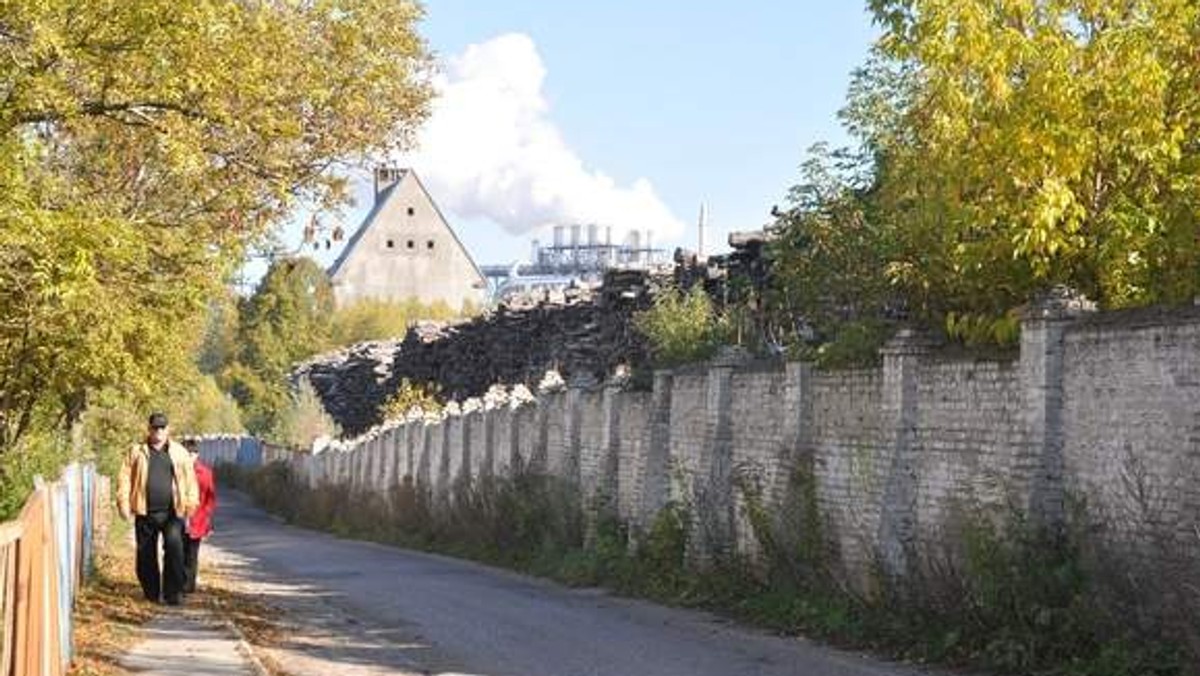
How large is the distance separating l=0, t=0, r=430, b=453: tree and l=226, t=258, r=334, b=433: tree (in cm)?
7485

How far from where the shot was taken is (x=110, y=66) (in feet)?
43.0

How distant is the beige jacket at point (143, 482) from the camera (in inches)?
648

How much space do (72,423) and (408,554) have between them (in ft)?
22.4

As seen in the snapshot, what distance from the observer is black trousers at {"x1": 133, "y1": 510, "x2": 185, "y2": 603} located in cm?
1662

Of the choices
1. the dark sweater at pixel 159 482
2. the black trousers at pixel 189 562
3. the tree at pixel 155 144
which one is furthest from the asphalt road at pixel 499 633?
the tree at pixel 155 144

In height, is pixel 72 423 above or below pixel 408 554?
above

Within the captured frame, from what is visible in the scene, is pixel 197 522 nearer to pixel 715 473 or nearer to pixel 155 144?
pixel 155 144

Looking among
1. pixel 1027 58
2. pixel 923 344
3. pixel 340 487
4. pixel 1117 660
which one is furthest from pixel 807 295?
pixel 340 487

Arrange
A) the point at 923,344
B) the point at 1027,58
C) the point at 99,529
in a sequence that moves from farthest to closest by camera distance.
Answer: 1. the point at 99,529
2. the point at 923,344
3. the point at 1027,58

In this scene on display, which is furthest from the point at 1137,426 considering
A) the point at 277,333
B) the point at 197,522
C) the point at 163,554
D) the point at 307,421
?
the point at 277,333

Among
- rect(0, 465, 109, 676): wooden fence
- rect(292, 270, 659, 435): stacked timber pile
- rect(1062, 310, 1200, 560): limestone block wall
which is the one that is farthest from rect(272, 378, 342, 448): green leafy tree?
rect(0, 465, 109, 676): wooden fence

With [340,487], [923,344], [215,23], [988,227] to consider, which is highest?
[215,23]

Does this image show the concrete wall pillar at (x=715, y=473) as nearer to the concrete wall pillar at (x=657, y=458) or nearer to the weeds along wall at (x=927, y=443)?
the weeds along wall at (x=927, y=443)

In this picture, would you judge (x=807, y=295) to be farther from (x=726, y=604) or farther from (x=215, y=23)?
(x=215, y=23)
